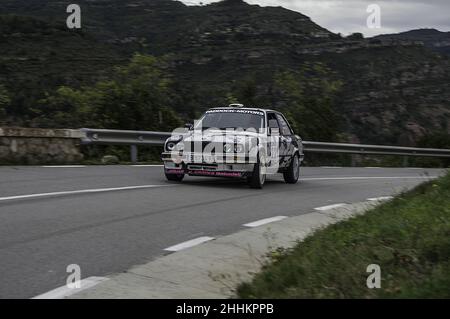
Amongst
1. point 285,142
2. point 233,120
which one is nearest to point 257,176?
point 233,120

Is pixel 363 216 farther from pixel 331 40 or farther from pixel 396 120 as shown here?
pixel 331 40

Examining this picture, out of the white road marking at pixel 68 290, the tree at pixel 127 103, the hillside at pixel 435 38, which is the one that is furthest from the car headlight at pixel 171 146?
the hillside at pixel 435 38

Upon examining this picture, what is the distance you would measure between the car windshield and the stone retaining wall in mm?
3742

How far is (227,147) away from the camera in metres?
13.0

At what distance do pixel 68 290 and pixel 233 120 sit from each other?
348 inches

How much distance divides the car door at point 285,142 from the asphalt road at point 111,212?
1.85 ft

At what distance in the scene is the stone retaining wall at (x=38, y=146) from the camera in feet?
49.1

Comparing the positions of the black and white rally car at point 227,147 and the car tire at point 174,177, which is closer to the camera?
the black and white rally car at point 227,147

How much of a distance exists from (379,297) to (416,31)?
137 meters

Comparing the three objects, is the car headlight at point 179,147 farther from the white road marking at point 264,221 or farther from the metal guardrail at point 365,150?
the metal guardrail at point 365,150

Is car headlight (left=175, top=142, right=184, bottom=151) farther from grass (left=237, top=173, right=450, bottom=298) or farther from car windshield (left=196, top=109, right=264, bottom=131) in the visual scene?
grass (left=237, top=173, right=450, bottom=298)

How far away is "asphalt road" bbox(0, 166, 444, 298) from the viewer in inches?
253

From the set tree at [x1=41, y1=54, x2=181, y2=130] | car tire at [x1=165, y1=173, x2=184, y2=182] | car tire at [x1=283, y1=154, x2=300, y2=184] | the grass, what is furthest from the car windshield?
tree at [x1=41, y1=54, x2=181, y2=130]
